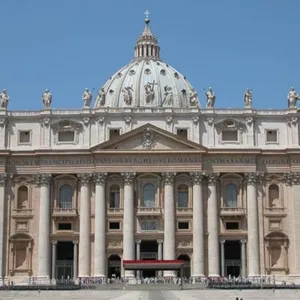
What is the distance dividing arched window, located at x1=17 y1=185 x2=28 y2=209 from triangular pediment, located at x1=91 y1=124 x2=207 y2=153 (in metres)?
8.56

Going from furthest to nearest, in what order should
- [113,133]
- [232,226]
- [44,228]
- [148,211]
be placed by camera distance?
[113,133], [232,226], [148,211], [44,228]

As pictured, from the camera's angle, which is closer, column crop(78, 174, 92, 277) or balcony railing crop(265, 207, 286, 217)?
column crop(78, 174, 92, 277)

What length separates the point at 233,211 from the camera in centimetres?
8831

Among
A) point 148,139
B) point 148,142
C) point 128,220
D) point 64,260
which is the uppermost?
point 148,139

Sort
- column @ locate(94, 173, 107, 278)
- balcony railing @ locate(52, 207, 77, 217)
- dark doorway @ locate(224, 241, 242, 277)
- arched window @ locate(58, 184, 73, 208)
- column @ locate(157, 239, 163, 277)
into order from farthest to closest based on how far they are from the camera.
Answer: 1. arched window @ locate(58, 184, 73, 208)
2. dark doorway @ locate(224, 241, 242, 277)
3. balcony railing @ locate(52, 207, 77, 217)
4. column @ locate(157, 239, 163, 277)
5. column @ locate(94, 173, 107, 278)

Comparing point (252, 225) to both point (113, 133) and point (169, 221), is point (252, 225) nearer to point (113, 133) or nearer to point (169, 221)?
point (169, 221)

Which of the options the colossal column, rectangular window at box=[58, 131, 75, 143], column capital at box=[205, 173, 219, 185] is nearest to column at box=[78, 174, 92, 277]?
rectangular window at box=[58, 131, 75, 143]

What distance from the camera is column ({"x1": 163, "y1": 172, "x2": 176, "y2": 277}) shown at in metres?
86.4

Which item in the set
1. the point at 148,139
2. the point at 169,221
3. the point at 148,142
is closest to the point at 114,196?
the point at 169,221

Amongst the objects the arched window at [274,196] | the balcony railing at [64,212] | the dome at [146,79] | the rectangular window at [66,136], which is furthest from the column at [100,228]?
the dome at [146,79]

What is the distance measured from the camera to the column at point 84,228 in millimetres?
86875

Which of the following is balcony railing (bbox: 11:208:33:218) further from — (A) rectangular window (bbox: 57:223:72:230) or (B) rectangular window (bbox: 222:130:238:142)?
(B) rectangular window (bbox: 222:130:238:142)

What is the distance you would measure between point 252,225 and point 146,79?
49.4m

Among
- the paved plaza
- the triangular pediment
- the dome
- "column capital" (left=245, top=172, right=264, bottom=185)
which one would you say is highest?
the dome
